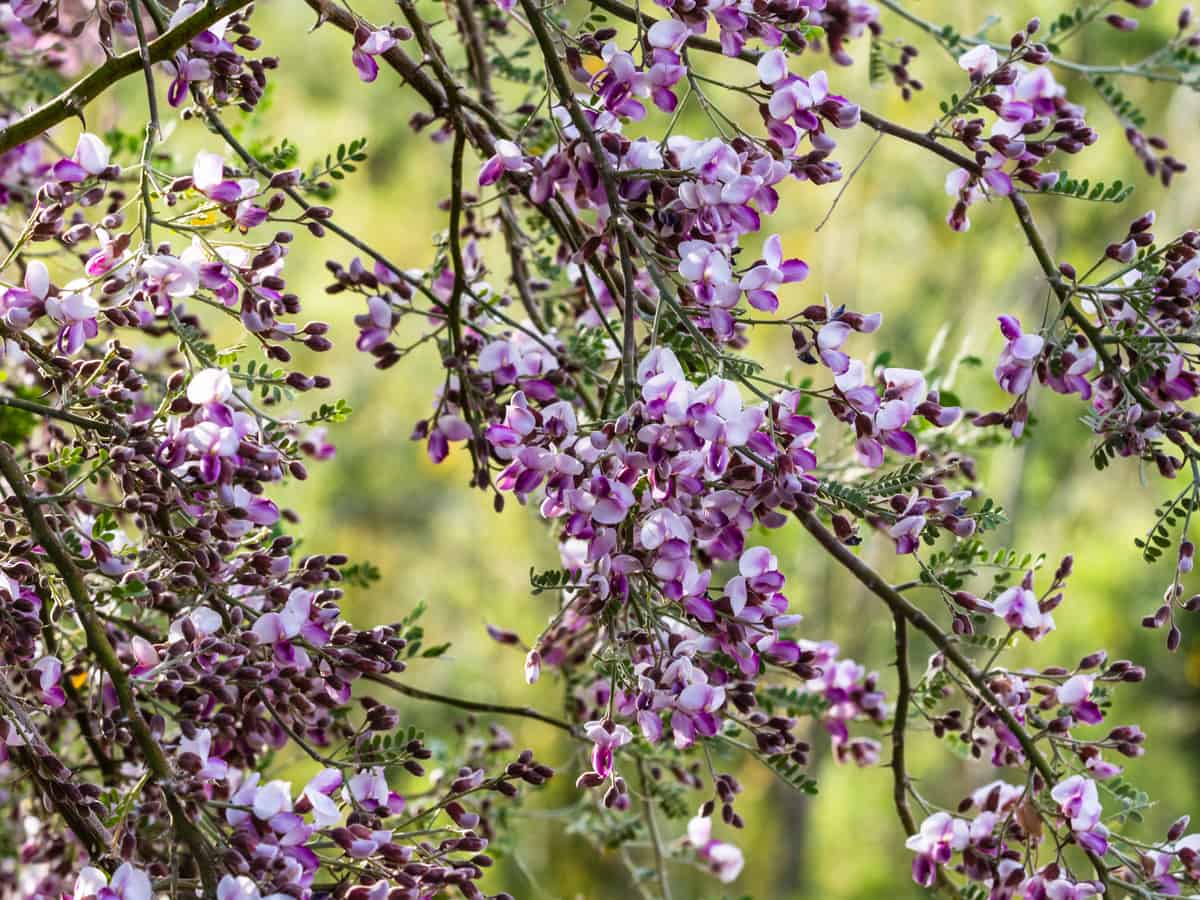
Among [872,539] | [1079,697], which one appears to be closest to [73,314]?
[1079,697]

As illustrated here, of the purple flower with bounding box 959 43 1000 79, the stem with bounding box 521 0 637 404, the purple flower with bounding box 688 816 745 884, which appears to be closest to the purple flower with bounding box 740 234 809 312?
the stem with bounding box 521 0 637 404

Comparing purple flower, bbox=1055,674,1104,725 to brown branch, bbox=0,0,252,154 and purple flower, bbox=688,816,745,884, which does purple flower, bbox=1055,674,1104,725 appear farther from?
brown branch, bbox=0,0,252,154

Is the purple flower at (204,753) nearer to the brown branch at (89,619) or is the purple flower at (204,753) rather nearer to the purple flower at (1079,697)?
the brown branch at (89,619)

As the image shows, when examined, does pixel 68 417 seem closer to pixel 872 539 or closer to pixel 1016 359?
pixel 1016 359

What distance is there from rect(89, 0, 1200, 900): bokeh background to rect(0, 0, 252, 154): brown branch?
18.9ft

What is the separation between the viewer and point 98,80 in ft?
3.64

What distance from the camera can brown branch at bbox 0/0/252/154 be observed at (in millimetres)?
1101

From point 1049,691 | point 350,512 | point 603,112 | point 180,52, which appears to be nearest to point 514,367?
point 603,112

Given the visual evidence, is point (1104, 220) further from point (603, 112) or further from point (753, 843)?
point (603, 112)

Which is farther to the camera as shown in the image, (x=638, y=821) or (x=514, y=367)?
(x=638, y=821)

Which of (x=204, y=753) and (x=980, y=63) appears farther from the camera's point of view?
(x=980, y=63)

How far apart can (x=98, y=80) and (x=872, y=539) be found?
747 cm

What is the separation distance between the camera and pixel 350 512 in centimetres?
957

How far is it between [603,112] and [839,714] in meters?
0.85
